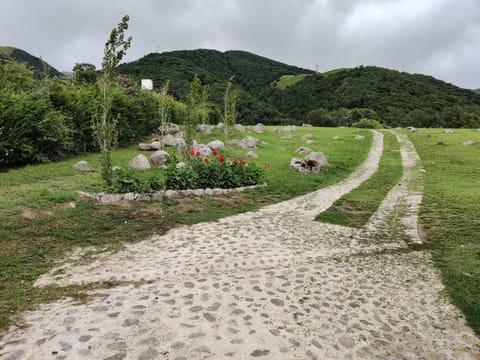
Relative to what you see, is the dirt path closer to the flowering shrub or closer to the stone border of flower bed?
the stone border of flower bed

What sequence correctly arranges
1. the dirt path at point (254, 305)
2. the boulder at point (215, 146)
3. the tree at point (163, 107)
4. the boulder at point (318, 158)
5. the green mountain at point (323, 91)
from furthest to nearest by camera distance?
1. the green mountain at point (323, 91)
2. the boulder at point (215, 146)
3. the tree at point (163, 107)
4. the boulder at point (318, 158)
5. the dirt path at point (254, 305)

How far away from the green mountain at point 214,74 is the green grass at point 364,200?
450 inches

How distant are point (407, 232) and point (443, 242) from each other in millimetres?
844

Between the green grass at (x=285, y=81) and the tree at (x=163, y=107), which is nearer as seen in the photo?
the tree at (x=163, y=107)

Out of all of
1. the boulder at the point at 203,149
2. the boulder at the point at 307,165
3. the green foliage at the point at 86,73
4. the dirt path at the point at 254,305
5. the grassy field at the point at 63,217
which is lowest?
the dirt path at the point at 254,305

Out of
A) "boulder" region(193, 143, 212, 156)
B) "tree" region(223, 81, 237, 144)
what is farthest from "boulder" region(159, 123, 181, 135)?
"boulder" region(193, 143, 212, 156)

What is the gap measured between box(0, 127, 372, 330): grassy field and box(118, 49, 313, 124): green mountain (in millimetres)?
12952

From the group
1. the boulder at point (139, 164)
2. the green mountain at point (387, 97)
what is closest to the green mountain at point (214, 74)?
the boulder at point (139, 164)

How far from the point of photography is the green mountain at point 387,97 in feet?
204

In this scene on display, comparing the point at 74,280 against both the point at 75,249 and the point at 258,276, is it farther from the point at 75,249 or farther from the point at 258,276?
the point at 258,276

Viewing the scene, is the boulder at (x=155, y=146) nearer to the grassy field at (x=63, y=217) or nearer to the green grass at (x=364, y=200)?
the grassy field at (x=63, y=217)

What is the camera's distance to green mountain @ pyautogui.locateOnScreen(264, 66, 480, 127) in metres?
62.2

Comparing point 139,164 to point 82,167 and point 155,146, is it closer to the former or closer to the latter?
point 82,167

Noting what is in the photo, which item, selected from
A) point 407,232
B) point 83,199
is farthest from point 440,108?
point 83,199
